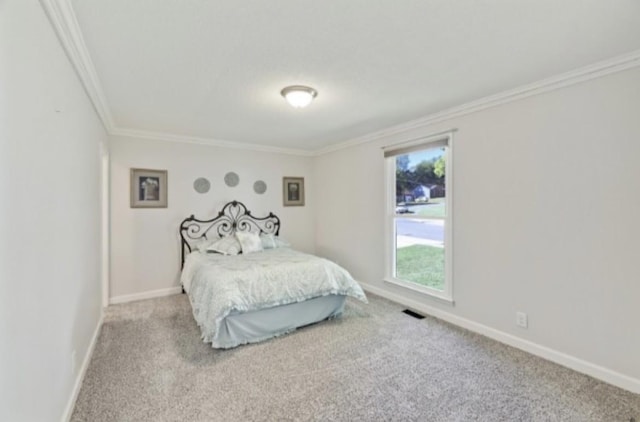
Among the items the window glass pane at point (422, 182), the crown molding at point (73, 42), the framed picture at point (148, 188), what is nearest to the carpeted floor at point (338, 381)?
the window glass pane at point (422, 182)

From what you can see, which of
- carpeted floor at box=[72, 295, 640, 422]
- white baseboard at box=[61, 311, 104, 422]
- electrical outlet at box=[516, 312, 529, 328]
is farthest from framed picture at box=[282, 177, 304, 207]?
electrical outlet at box=[516, 312, 529, 328]

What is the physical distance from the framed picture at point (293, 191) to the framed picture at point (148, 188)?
6.27 feet

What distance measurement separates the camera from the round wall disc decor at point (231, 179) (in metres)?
4.88

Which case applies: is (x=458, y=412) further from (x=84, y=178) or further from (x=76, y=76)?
(x=76, y=76)

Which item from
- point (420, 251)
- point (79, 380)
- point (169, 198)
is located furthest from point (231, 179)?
point (79, 380)

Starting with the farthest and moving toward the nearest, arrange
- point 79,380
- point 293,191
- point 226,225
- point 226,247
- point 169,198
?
point 293,191 → point 226,225 → point 169,198 → point 226,247 → point 79,380

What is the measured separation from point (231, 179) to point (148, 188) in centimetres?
117

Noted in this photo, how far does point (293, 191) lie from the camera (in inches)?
219

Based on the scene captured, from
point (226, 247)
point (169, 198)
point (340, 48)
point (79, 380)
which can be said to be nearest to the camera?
point (340, 48)

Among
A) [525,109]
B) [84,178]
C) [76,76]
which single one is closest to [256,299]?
[84,178]

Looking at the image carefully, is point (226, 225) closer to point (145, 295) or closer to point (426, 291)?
point (145, 295)

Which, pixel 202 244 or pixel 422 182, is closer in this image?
pixel 422 182

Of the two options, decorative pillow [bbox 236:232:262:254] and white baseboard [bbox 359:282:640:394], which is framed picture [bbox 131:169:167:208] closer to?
decorative pillow [bbox 236:232:262:254]

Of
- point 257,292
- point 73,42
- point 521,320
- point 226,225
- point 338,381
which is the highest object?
point 73,42
